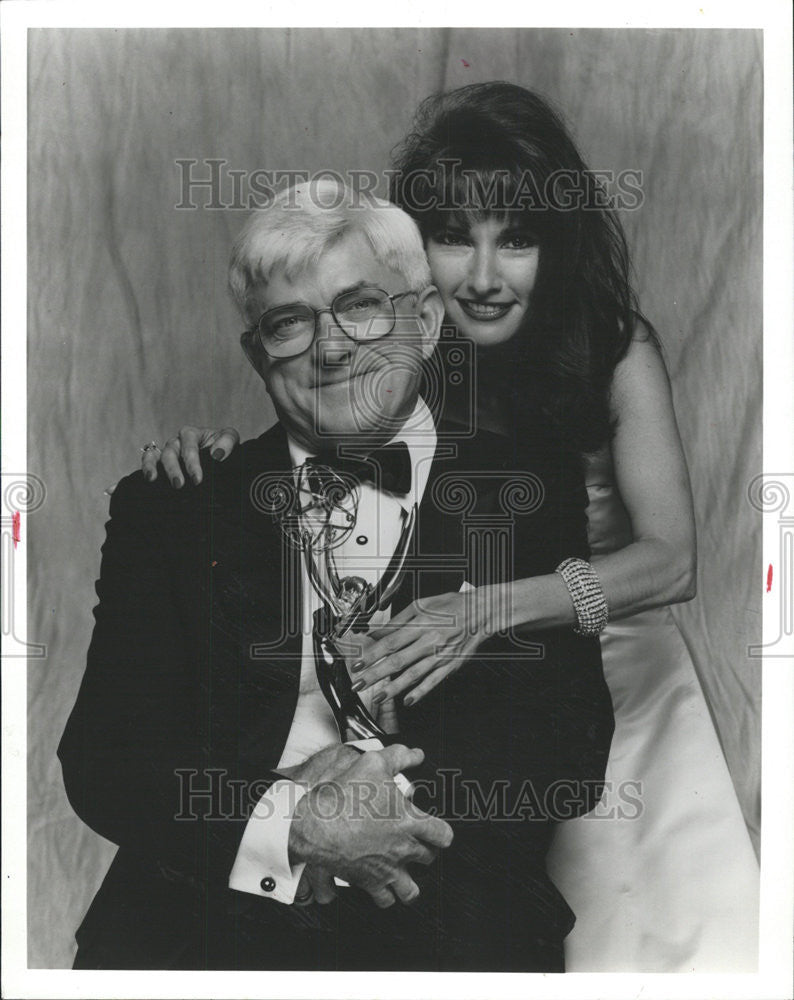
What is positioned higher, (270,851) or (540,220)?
(540,220)

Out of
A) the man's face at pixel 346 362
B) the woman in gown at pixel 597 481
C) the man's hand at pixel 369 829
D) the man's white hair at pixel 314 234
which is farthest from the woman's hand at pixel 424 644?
the man's white hair at pixel 314 234

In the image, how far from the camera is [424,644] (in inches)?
82.4

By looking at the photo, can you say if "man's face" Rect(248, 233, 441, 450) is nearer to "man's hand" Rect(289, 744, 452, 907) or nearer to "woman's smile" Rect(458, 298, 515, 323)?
"woman's smile" Rect(458, 298, 515, 323)

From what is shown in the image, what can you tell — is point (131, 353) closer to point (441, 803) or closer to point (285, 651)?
point (285, 651)

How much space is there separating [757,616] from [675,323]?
0.65 metres

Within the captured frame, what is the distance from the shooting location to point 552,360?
213 centimetres

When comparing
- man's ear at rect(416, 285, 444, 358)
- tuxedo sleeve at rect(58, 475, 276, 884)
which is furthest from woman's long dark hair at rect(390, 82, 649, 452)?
tuxedo sleeve at rect(58, 475, 276, 884)

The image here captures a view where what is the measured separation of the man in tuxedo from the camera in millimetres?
2096

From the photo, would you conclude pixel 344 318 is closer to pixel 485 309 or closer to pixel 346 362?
pixel 346 362

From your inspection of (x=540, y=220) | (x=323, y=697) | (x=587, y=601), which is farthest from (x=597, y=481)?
(x=323, y=697)

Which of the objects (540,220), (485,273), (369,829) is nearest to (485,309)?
(485,273)

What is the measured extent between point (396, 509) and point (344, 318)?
1.32 feet

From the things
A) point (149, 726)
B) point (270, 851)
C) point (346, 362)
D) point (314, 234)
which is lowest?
point (270, 851)
